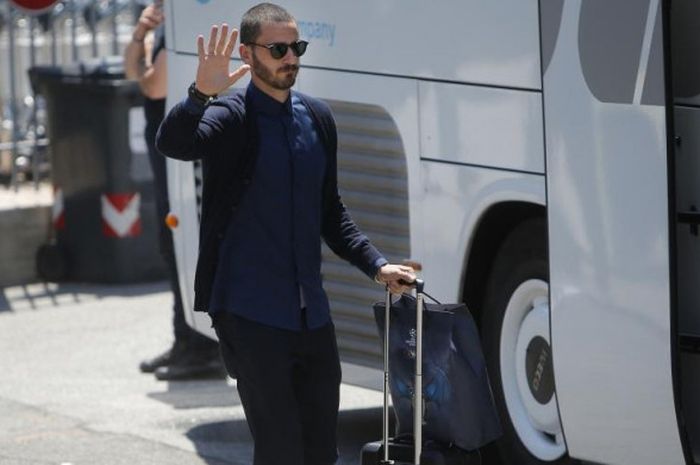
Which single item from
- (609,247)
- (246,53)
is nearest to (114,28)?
(609,247)

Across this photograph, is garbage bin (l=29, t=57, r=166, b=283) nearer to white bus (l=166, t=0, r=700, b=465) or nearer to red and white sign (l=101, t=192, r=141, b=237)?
red and white sign (l=101, t=192, r=141, b=237)

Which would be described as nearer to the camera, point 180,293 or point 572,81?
point 572,81

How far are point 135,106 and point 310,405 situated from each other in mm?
6983

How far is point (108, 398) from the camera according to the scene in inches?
354

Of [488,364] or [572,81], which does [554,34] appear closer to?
[572,81]

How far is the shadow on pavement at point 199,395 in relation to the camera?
348 inches

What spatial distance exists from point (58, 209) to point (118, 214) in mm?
457

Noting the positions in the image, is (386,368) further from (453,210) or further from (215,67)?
(453,210)

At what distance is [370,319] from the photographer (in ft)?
23.8

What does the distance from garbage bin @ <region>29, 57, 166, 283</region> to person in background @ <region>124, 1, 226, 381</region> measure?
2.59 m

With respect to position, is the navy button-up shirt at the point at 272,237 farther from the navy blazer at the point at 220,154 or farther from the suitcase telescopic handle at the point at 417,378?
the suitcase telescopic handle at the point at 417,378

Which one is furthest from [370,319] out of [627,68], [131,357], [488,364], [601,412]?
[131,357]

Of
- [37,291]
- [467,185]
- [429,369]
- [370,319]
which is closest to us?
[429,369]

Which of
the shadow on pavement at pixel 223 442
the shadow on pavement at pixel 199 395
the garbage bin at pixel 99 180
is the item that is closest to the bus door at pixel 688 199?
the shadow on pavement at pixel 223 442
